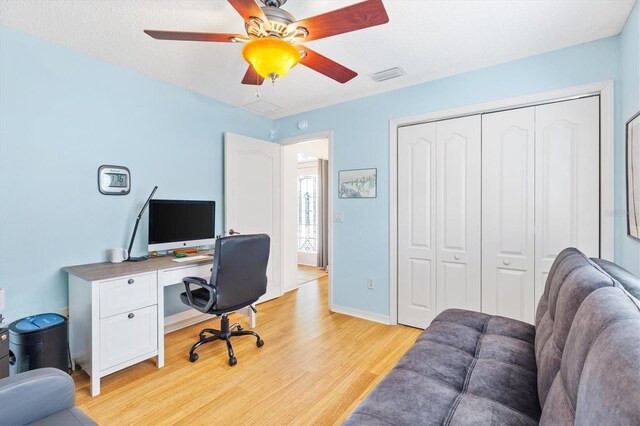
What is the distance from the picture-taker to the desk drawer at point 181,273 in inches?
98.0

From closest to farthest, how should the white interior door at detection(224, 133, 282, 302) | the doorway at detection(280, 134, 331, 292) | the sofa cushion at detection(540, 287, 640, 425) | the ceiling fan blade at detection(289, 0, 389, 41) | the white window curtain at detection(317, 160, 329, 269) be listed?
the sofa cushion at detection(540, 287, 640, 425) → the ceiling fan blade at detection(289, 0, 389, 41) → the white interior door at detection(224, 133, 282, 302) → the doorway at detection(280, 134, 331, 292) → the white window curtain at detection(317, 160, 329, 269)

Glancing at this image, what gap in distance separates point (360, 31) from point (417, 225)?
1.86 metres

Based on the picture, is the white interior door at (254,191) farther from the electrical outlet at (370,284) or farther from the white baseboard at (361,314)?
the electrical outlet at (370,284)

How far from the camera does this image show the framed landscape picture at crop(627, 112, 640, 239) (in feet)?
5.87

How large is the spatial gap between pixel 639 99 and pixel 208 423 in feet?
10.3

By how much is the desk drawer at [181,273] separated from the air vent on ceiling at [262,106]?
6.60ft

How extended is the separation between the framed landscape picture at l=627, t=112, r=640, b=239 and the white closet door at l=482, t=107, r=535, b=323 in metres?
0.64

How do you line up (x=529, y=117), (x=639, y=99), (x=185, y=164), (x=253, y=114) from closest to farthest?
1. (x=639, y=99)
2. (x=529, y=117)
3. (x=185, y=164)
4. (x=253, y=114)

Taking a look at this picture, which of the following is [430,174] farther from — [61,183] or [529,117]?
[61,183]

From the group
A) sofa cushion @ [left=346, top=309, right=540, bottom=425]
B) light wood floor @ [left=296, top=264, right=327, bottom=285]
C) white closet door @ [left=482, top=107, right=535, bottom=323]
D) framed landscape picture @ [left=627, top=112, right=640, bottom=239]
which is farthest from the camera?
light wood floor @ [left=296, top=264, right=327, bottom=285]

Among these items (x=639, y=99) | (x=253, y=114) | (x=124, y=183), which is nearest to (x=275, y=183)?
(x=253, y=114)

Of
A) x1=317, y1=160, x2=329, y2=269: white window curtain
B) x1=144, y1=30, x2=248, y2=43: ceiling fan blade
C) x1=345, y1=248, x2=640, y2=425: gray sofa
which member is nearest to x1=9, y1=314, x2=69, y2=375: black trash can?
x1=144, y1=30, x2=248, y2=43: ceiling fan blade

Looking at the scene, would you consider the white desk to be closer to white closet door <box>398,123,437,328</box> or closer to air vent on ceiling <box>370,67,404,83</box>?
white closet door <box>398,123,437,328</box>

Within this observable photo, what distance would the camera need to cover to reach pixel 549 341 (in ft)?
4.03
